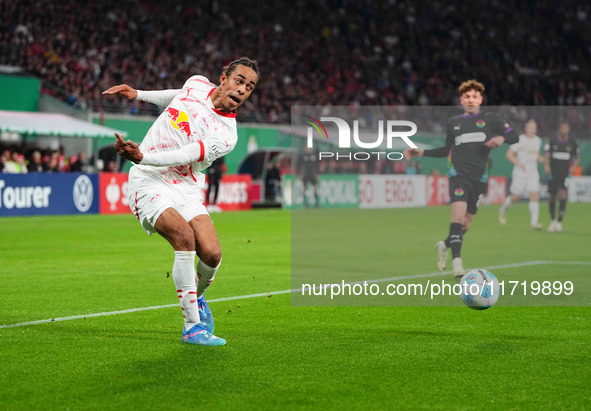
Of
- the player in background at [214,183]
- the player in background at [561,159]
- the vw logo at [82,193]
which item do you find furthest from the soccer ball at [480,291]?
the player in background at [214,183]

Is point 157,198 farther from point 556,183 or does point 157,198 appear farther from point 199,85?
point 556,183

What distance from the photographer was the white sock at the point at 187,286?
637 centimetres

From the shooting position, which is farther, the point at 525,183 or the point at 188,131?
the point at 525,183

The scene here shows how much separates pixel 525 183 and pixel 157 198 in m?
16.1

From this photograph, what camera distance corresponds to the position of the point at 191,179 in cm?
670

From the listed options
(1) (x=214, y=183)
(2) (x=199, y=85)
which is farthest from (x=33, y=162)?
(2) (x=199, y=85)

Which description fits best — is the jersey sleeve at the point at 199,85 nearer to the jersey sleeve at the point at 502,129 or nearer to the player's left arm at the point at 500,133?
the player's left arm at the point at 500,133

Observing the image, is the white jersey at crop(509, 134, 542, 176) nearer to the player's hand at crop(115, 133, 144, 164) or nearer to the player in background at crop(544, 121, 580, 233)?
the player in background at crop(544, 121, 580, 233)

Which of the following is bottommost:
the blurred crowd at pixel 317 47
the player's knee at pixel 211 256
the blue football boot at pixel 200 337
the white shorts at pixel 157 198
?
the blue football boot at pixel 200 337

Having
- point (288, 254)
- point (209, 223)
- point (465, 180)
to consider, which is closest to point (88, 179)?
point (288, 254)

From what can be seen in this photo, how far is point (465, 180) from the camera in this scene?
35.4 feet

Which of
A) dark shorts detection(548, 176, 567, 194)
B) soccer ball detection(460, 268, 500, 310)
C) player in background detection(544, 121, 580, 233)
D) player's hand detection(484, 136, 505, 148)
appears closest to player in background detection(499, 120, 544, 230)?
dark shorts detection(548, 176, 567, 194)

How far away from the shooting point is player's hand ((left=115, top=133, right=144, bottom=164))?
19.1ft

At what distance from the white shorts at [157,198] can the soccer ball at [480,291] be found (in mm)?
2488
